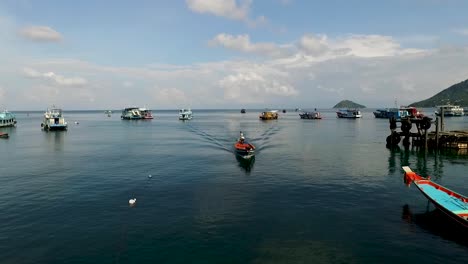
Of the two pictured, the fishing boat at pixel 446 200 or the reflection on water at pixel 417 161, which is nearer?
the fishing boat at pixel 446 200

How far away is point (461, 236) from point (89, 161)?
202ft

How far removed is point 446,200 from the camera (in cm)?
3397

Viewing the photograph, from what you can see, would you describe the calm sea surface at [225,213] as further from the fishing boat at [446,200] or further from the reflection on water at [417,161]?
the fishing boat at [446,200]

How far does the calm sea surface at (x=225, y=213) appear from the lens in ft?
84.5

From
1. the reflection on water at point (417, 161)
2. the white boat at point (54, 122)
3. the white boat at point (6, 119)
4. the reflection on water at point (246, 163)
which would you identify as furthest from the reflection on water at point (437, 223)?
the white boat at point (6, 119)

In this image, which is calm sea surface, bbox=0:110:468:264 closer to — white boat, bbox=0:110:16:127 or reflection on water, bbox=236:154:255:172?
reflection on water, bbox=236:154:255:172

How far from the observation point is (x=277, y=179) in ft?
161

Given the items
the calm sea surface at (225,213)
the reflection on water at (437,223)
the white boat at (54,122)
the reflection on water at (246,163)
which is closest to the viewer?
the calm sea surface at (225,213)

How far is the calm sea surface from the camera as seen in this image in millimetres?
25750

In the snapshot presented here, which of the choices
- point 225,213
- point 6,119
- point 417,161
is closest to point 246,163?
point 225,213

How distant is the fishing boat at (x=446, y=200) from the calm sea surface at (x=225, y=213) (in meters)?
1.49

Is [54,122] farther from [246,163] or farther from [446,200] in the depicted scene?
[446,200]

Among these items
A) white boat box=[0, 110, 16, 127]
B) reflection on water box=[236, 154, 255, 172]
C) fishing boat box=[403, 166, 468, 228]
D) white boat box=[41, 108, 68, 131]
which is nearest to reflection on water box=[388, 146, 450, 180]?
fishing boat box=[403, 166, 468, 228]

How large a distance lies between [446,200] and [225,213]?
22998 mm
